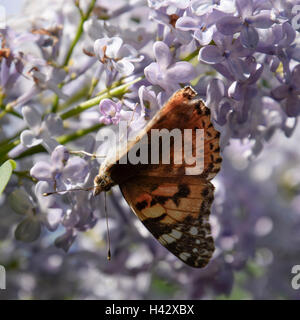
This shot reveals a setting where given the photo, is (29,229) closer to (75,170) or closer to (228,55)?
(75,170)

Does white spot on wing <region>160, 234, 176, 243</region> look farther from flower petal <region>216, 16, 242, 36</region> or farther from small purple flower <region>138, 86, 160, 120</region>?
flower petal <region>216, 16, 242, 36</region>

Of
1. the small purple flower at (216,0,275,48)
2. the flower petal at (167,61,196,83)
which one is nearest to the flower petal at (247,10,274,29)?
the small purple flower at (216,0,275,48)

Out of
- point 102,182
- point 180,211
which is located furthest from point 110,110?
point 180,211

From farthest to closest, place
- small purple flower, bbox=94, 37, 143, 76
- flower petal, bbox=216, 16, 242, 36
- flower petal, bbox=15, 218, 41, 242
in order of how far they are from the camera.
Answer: flower petal, bbox=15, 218, 41, 242 → small purple flower, bbox=94, 37, 143, 76 → flower petal, bbox=216, 16, 242, 36

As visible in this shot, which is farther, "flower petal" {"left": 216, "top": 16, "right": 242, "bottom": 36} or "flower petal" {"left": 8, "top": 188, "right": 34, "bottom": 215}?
"flower petal" {"left": 8, "top": 188, "right": 34, "bottom": 215}

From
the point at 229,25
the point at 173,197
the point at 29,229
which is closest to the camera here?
the point at 229,25

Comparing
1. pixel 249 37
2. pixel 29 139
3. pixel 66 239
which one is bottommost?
pixel 66 239
